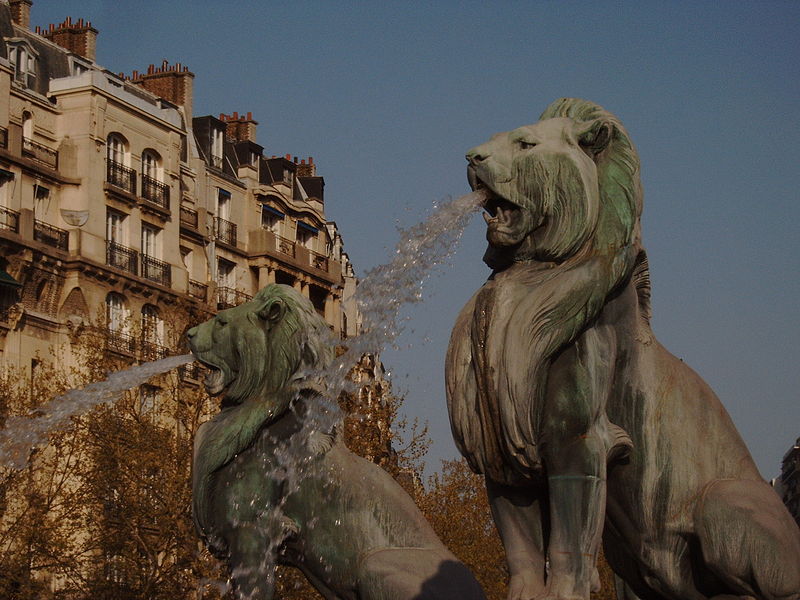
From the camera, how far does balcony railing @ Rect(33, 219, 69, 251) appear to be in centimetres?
5066

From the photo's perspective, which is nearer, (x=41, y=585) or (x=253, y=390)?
(x=253, y=390)

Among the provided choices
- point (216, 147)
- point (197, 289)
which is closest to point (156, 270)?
point (197, 289)

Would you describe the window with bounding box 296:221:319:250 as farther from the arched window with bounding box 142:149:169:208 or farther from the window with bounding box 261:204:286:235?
the arched window with bounding box 142:149:169:208

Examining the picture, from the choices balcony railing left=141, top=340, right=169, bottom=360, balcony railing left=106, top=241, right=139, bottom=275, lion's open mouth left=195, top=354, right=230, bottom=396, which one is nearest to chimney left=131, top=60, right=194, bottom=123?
balcony railing left=106, top=241, right=139, bottom=275

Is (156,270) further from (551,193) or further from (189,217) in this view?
(551,193)

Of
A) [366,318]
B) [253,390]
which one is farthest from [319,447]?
[366,318]

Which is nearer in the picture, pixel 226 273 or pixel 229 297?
pixel 229 297

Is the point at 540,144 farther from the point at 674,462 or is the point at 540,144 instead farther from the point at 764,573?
the point at 764,573

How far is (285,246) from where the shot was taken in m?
65.8

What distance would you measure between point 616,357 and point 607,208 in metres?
0.50

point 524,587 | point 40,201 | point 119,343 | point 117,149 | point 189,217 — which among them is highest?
point 117,149

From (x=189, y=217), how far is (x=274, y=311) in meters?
51.7

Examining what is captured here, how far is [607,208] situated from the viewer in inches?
209

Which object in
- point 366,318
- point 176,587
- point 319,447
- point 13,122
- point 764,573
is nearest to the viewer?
point 764,573
